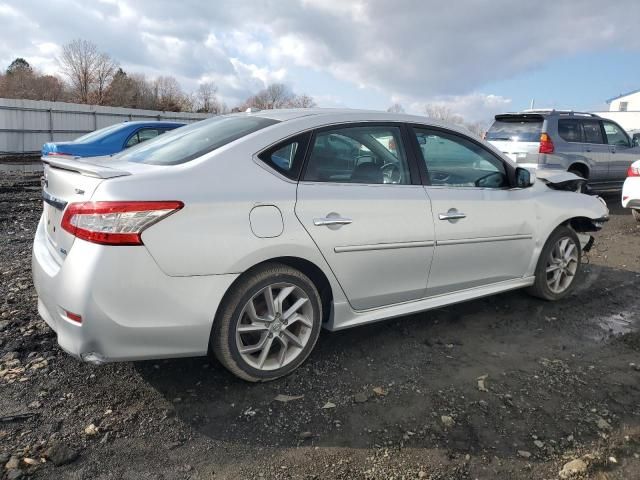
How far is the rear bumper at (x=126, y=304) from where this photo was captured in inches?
94.0

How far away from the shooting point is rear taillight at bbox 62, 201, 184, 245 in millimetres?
2387

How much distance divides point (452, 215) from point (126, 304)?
2255 mm

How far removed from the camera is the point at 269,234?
108 inches

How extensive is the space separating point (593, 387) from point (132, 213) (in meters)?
2.90

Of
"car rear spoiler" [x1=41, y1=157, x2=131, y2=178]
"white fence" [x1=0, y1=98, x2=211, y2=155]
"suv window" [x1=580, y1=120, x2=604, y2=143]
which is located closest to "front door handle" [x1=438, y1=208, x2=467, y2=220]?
"car rear spoiler" [x1=41, y1=157, x2=131, y2=178]

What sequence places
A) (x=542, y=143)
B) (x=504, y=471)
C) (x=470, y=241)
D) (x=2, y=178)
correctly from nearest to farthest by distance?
(x=504, y=471)
(x=470, y=241)
(x=542, y=143)
(x=2, y=178)

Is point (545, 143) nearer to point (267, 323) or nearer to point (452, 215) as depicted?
point (452, 215)

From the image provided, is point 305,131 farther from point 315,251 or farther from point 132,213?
point 132,213

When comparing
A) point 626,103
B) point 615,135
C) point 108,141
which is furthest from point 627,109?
point 108,141

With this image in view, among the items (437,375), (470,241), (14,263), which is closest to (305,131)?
(470,241)

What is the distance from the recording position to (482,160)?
157 inches

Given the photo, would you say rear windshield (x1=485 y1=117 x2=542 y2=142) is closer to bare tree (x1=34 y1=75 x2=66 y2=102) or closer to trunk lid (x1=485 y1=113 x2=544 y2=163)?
trunk lid (x1=485 y1=113 x2=544 y2=163)

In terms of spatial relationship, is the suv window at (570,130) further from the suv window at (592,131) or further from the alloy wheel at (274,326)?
the alloy wheel at (274,326)

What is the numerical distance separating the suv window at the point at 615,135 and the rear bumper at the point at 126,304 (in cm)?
1036
